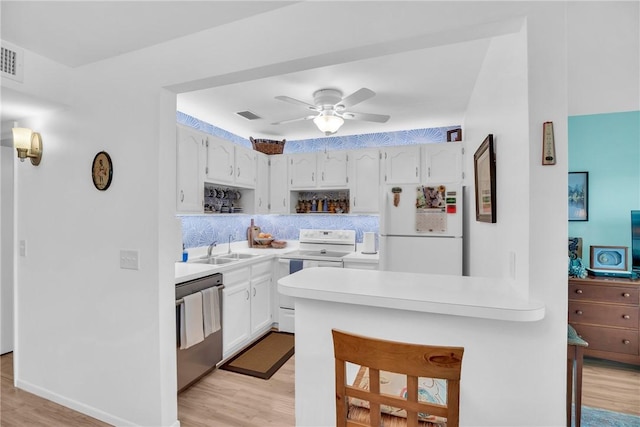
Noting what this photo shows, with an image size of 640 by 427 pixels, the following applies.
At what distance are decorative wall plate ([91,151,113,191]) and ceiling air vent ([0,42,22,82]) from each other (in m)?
0.64

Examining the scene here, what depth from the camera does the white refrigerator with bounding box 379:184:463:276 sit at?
2943 millimetres

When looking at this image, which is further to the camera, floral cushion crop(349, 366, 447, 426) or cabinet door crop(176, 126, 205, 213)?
cabinet door crop(176, 126, 205, 213)

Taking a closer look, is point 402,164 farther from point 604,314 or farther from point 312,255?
point 604,314

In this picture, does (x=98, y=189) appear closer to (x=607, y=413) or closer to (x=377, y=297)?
(x=377, y=297)

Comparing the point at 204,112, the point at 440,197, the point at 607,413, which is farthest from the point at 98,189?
the point at 607,413

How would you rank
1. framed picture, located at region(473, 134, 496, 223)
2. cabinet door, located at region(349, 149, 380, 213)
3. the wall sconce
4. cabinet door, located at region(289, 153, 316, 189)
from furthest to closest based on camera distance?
1. cabinet door, located at region(289, 153, 316, 189)
2. cabinet door, located at region(349, 149, 380, 213)
3. the wall sconce
4. framed picture, located at region(473, 134, 496, 223)

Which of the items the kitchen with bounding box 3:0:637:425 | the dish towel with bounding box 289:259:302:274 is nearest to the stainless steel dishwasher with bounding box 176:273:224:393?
the kitchen with bounding box 3:0:637:425

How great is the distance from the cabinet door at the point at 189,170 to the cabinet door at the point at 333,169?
Result: 155 cm

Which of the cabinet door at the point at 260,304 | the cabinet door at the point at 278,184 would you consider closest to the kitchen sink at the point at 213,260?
the cabinet door at the point at 260,304

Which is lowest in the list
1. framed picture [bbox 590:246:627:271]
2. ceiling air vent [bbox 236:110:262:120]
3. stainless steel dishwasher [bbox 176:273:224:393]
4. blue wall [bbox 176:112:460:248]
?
stainless steel dishwasher [bbox 176:273:224:393]

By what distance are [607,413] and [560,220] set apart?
6.79ft

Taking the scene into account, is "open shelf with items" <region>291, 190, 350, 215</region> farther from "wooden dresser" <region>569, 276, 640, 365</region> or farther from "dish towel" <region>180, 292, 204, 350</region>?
"wooden dresser" <region>569, 276, 640, 365</region>

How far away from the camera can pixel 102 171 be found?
6.89 feet

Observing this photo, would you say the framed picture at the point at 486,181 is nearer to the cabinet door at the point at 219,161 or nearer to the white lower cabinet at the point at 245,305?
the white lower cabinet at the point at 245,305
